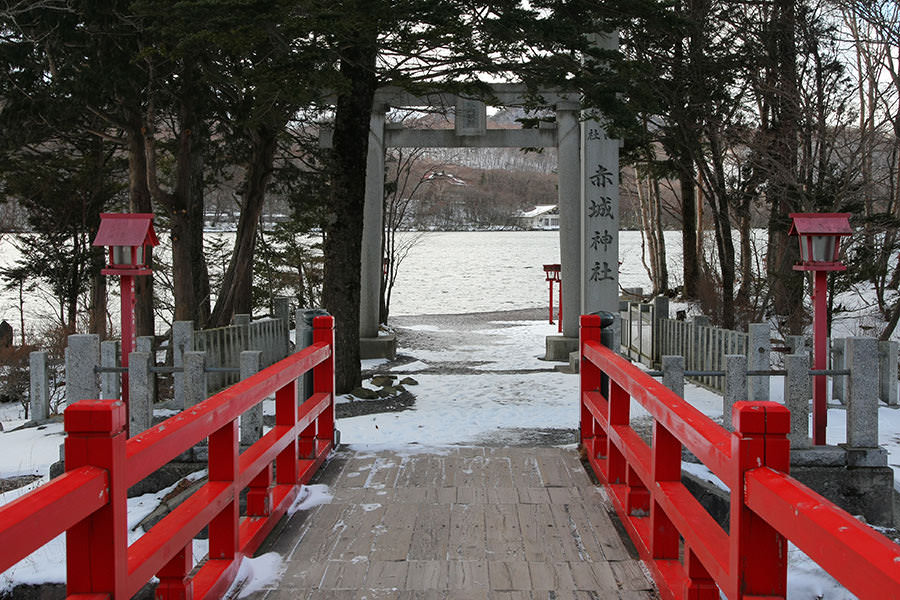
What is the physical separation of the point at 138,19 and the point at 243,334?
4.25 meters

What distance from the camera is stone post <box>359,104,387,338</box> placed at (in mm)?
15859

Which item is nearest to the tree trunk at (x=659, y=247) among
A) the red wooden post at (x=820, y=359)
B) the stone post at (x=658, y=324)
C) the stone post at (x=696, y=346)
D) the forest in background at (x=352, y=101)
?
the forest in background at (x=352, y=101)

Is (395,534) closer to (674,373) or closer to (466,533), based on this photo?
(466,533)

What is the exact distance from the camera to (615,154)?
13.9 metres

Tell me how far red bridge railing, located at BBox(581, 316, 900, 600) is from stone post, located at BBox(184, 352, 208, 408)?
3647mm

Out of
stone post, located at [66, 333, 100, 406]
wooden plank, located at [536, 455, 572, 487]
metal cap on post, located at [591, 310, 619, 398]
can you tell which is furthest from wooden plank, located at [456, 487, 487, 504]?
stone post, located at [66, 333, 100, 406]

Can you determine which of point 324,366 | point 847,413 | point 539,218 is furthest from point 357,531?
point 539,218

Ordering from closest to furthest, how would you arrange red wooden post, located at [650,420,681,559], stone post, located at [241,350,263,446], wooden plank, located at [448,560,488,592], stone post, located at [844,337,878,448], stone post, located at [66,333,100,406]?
red wooden post, located at [650,420,681,559], wooden plank, located at [448,560,488,592], stone post, located at [844,337,878,448], stone post, located at [241,350,263,446], stone post, located at [66,333,100,406]

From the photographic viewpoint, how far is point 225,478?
11.8 ft

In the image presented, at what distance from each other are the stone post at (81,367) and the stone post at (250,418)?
4.92 feet

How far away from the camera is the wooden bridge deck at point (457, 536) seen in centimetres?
371

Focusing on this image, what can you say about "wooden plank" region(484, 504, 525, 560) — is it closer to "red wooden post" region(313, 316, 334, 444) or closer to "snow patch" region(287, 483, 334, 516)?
"snow patch" region(287, 483, 334, 516)

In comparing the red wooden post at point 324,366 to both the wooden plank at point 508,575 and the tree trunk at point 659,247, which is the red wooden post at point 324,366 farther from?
the tree trunk at point 659,247

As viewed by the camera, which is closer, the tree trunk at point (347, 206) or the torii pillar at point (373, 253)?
the tree trunk at point (347, 206)
